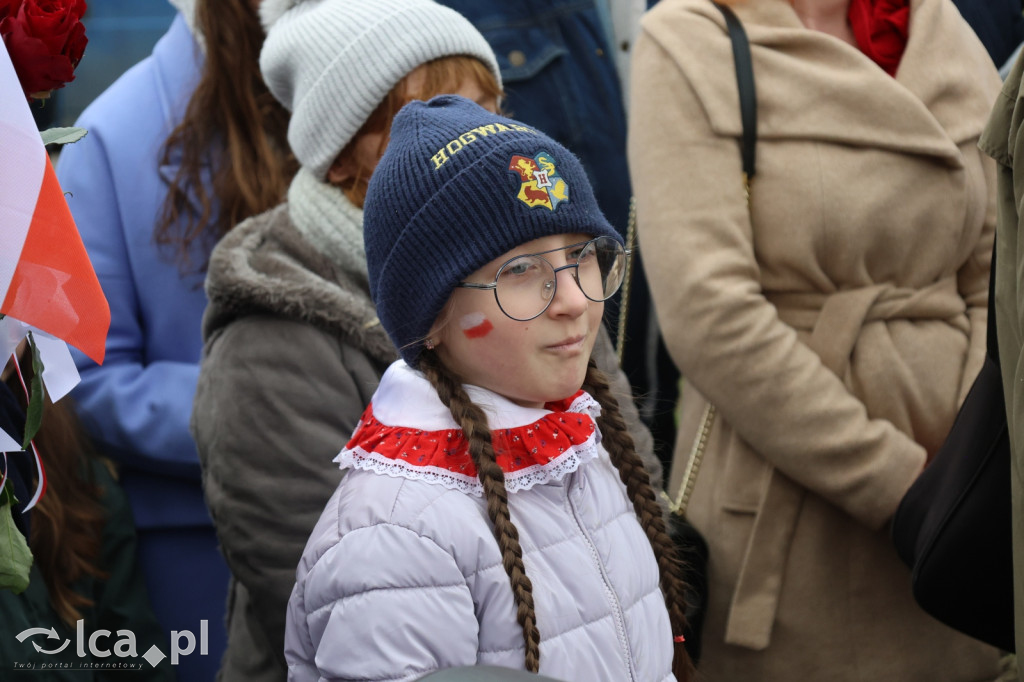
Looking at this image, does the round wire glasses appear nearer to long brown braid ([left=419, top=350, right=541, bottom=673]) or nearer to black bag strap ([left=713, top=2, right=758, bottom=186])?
long brown braid ([left=419, top=350, right=541, bottom=673])

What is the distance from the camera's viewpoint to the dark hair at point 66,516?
2.38 metres

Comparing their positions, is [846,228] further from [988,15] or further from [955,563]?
[988,15]

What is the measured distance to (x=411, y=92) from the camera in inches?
85.7

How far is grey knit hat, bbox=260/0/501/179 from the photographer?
2.16 m

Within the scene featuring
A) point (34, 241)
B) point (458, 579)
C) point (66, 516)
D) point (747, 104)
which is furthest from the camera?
point (66, 516)

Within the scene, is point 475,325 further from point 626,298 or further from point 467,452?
point 626,298

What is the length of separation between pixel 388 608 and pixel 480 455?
234 mm

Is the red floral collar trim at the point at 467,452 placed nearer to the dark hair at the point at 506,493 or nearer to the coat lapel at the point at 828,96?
the dark hair at the point at 506,493

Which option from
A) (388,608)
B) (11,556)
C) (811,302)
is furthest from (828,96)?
(11,556)

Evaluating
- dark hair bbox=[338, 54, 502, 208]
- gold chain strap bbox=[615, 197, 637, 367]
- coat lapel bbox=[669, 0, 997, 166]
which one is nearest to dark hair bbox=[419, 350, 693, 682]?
dark hair bbox=[338, 54, 502, 208]

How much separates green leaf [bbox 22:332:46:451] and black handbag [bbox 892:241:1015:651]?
4.59 ft

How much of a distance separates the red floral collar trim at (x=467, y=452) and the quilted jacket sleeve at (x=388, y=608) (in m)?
0.10

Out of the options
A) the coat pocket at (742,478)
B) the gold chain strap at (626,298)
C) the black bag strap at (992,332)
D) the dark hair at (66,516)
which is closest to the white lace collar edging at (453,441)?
the black bag strap at (992,332)

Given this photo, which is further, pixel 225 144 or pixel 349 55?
pixel 225 144
